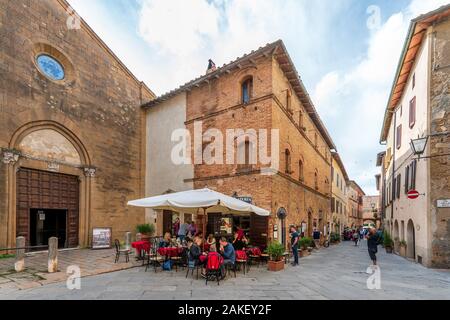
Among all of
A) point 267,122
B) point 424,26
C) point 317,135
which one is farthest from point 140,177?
point 424,26

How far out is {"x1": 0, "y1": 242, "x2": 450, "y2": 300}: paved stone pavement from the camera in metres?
6.23

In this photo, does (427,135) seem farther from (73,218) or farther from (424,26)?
(73,218)

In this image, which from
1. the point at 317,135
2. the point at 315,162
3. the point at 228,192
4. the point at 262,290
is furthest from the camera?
the point at 317,135

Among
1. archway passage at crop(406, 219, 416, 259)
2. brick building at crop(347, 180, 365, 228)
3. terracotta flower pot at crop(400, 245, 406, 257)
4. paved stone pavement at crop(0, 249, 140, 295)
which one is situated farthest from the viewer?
brick building at crop(347, 180, 365, 228)

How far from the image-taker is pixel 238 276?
8391 millimetres

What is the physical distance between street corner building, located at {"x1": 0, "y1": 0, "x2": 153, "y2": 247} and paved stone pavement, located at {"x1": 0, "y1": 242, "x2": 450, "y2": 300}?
6249 mm

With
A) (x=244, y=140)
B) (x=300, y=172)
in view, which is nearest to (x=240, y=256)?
(x=244, y=140)

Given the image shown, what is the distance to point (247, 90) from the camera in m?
13.3

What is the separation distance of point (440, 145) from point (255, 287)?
871cm

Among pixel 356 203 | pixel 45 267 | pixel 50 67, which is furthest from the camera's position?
pixel 356 203

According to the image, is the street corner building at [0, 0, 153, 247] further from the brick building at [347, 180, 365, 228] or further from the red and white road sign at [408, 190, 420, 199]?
the brick building at [347, 180, 365, 228]

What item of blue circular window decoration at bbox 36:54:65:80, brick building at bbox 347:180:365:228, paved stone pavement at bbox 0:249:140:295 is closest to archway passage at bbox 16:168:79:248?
paved stone pavement at bbox 0:249:140:295

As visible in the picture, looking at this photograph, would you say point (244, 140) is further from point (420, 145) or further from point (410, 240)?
point (410, 240)

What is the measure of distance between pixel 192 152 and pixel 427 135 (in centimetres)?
1016
